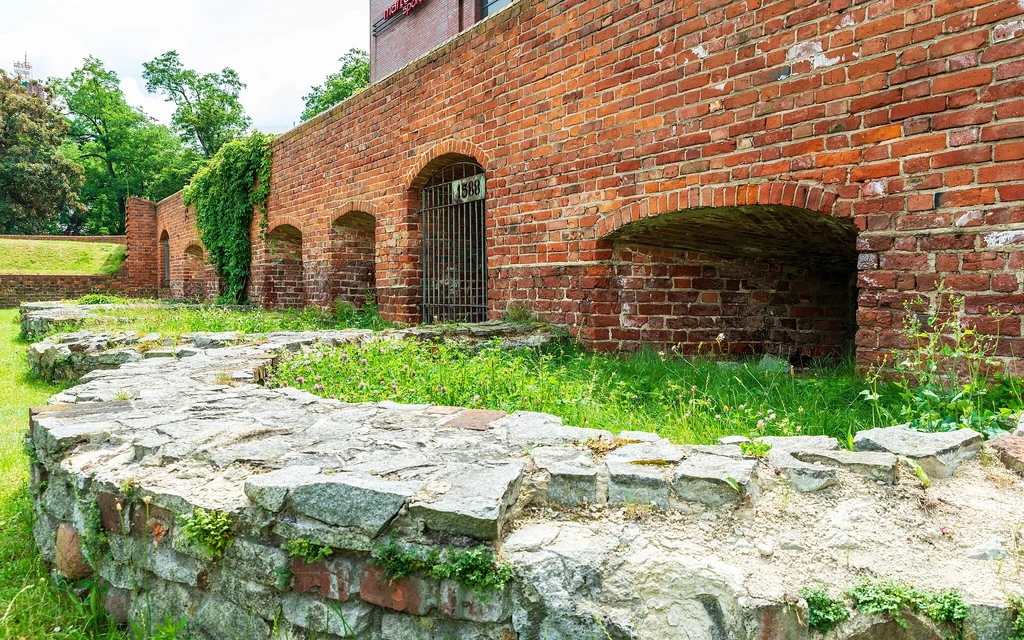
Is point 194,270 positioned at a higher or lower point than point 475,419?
higher

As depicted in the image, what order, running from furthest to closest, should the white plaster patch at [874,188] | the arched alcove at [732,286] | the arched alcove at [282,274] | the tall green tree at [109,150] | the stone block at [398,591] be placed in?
the tall green tree at [109,150] < the arched alcove at [282,274] < the arched alcove at [732,286] < the white plaster patch at [874,188] < the stone block at [398,591]

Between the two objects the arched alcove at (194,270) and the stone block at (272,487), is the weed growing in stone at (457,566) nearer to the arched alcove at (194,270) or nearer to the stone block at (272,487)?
the stone block at (272,487)

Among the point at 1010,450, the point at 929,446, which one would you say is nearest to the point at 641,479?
the point at 929,446

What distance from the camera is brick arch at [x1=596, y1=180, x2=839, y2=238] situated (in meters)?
3.69

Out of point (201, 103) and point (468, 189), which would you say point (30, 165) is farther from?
point (468, 189)

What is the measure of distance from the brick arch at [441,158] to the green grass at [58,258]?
1734 cm

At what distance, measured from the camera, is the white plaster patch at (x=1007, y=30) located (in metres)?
2.99

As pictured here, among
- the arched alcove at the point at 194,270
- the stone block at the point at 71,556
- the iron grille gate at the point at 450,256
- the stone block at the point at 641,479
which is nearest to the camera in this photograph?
the stone block at the point at 641,479

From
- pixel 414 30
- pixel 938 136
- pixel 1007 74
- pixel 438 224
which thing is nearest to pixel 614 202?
pixel 938 136

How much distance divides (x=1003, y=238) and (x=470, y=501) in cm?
296

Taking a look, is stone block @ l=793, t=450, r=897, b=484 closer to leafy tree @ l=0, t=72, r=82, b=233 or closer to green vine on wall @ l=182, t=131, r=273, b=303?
green vine on wall @ l=182, t=131, r=273, b=303

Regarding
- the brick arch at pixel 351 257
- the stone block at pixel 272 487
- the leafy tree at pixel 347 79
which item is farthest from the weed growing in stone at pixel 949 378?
the leafy tree at pixel 347 79

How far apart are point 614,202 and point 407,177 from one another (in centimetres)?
314

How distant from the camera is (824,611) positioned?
1523 mm
